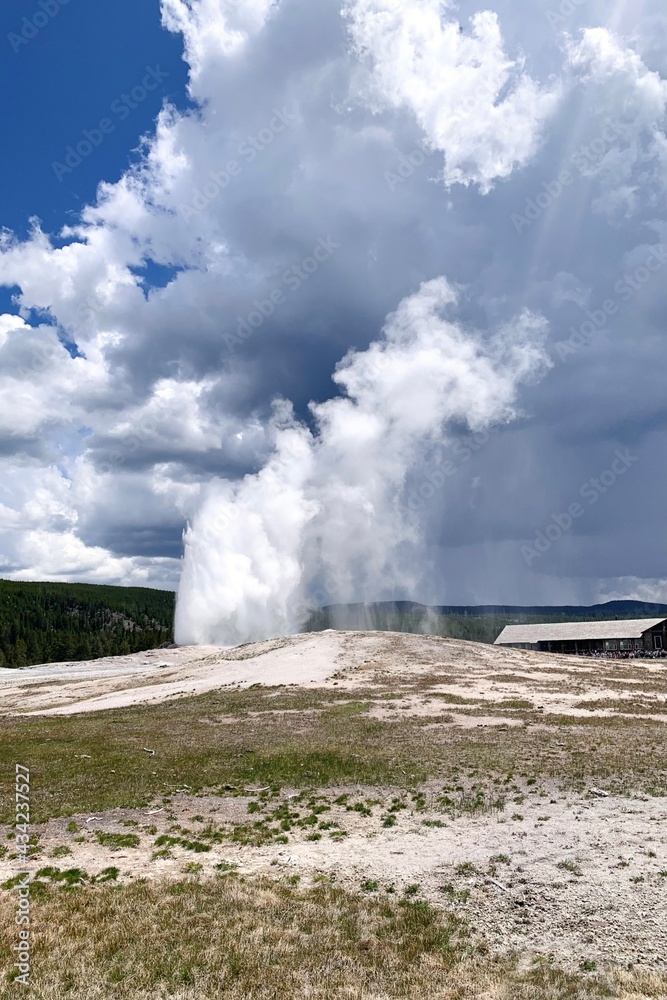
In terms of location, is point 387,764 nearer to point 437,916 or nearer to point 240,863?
point 240,863

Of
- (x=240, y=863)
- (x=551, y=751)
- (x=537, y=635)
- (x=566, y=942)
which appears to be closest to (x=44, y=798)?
(x=240, y=863)

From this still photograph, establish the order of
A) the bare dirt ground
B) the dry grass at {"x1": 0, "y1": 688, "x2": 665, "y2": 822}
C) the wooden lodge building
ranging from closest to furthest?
1. the bare dirt ground
2. the dry grass at {"x1": 0, "y1": 688, "x2": 665, "y2": 822}
3. the wooden lodge building

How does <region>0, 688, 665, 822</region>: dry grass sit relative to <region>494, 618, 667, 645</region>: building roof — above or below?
above

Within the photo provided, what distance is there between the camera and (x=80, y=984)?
10.4 meters

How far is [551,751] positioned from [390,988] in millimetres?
21175

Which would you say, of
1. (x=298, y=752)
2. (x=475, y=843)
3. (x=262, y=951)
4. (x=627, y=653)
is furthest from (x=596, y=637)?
(x=262, y=951)

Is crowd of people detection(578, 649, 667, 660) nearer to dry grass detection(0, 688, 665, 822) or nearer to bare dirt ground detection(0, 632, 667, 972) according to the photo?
dry grass detection(0, 688, 665, 822)

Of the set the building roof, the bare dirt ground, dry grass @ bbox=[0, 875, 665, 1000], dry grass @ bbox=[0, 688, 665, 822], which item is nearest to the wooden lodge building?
the building roof

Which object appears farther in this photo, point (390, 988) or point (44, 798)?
point (44, 798)

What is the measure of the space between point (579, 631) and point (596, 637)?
5.45 metres

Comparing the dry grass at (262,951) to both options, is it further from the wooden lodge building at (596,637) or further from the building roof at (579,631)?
the building roof at (579,631)

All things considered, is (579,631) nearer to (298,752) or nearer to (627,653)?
(627,653)

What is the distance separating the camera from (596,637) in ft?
424

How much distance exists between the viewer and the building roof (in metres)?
128
